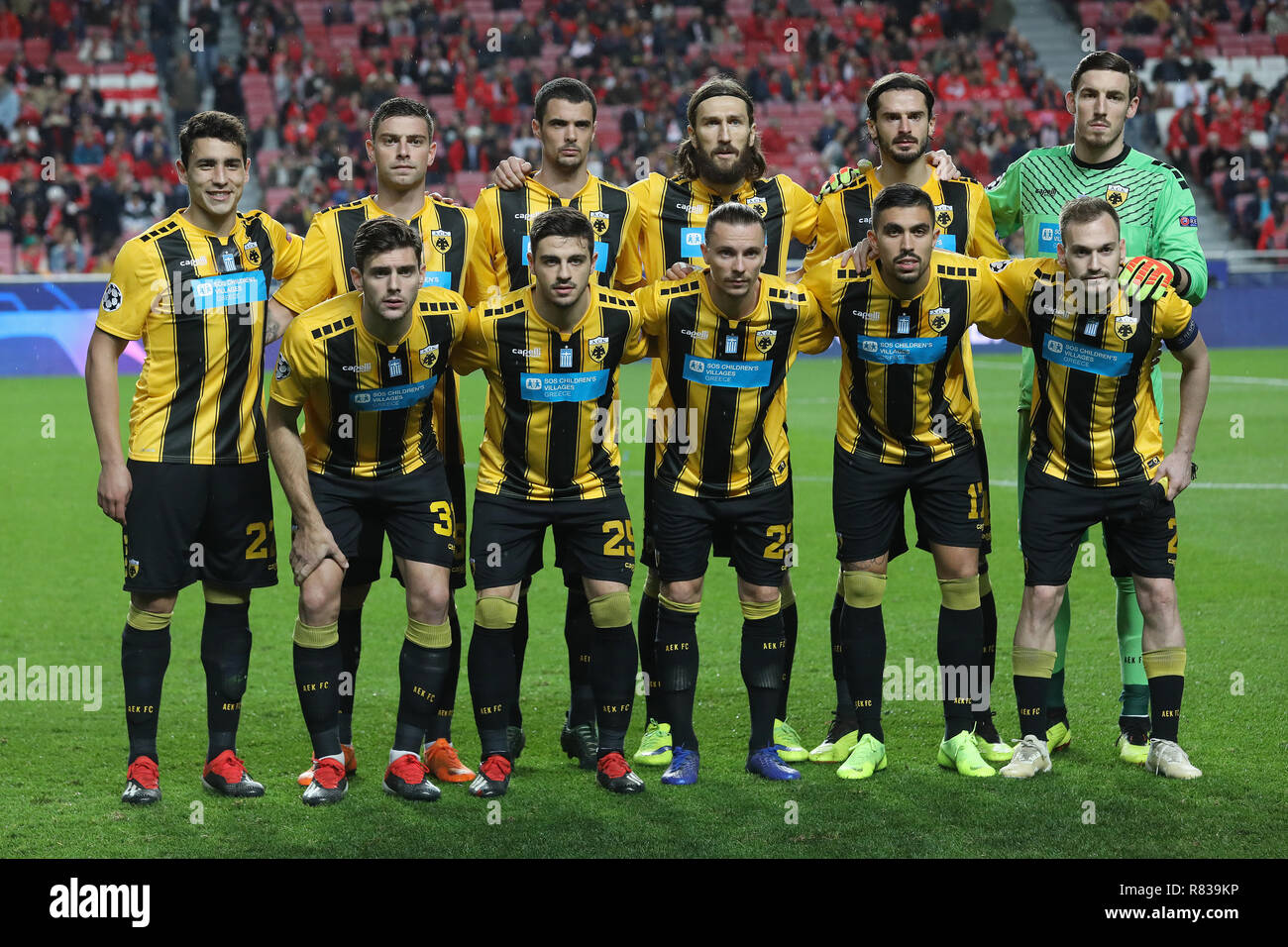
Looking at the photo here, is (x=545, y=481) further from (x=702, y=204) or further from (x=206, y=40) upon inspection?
(x=206, y=40)

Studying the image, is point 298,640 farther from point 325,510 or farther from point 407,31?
point 407,31

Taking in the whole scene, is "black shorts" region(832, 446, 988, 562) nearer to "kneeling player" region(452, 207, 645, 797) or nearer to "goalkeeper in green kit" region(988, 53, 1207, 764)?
"goalkeeper in green kit" region(988, 53, 1207, 764)

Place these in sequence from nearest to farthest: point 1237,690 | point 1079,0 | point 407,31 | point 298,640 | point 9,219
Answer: point 298,640
point 1237,690
point 9,219
point 407,31
point 1079,0

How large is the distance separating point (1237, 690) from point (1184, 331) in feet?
5.79

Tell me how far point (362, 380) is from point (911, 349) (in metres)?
1.84

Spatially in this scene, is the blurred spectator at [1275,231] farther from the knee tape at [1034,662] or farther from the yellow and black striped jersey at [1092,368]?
the knee tape at [1034,662]

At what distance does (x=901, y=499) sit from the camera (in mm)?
5223

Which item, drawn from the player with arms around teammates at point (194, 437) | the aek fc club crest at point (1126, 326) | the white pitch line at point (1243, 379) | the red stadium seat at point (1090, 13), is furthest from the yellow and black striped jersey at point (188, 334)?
the red stadium seat at point (1090, 13)

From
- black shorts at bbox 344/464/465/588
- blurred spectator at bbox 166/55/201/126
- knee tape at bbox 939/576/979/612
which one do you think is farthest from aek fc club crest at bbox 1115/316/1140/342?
blurred spectator at bbox 166/55/201/126

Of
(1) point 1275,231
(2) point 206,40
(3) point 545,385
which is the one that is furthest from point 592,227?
(2) point 206,40

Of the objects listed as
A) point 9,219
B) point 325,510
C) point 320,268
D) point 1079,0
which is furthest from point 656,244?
point 1079,0

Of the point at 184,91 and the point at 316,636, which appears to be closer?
the point at 316,636

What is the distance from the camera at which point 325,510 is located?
4.97 m

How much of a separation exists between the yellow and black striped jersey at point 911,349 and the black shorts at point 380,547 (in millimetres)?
1385
